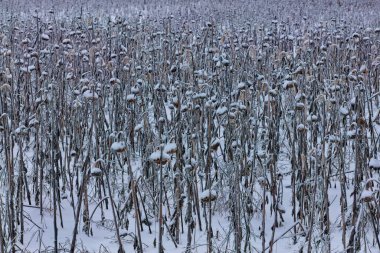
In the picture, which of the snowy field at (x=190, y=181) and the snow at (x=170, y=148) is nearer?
the snow at (x=170, y=148)

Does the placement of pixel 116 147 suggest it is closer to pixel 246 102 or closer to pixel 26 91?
pixel 246 102

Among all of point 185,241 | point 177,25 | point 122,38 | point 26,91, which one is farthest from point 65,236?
point 177,25

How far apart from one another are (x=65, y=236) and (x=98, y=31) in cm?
644

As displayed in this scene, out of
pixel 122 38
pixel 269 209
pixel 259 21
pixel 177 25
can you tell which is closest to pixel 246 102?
pixel 269 209

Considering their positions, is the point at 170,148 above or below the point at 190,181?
above

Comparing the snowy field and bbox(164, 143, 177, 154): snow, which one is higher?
bbox(164, 143, 177, 154): snow

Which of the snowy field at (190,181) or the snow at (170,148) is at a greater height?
the snow at (170,148)

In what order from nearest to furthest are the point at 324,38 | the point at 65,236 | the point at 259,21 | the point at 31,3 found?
1. the point at 65,236
2. the point at 324,38
3. the point at 259,21
4. the point at 31,3

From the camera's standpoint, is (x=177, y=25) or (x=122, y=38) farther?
(x=177, y=25)

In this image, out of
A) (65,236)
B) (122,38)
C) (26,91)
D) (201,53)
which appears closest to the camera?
(65,236)

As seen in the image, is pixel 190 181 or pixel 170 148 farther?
pixel 190 181

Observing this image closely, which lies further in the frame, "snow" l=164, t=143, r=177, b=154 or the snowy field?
the snowy field

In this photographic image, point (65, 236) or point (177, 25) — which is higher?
point (177, 25)

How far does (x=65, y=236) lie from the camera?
340 centimetres
